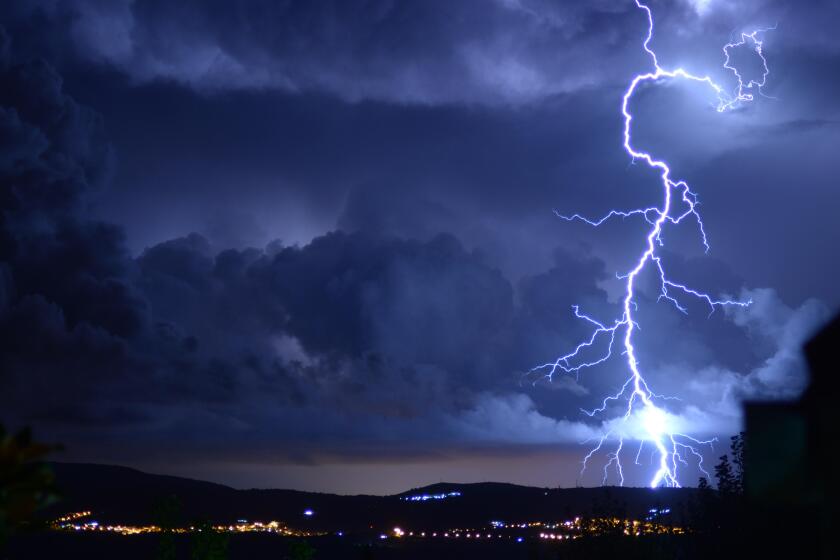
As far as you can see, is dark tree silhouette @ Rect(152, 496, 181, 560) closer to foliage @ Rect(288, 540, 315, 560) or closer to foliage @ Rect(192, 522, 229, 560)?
foliage @ Rect(192, 522, 229, 560)

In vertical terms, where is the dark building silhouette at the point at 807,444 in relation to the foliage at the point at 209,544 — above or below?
above

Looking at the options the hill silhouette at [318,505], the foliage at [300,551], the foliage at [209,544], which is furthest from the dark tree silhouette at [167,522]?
the hill silhouette at [318,505]

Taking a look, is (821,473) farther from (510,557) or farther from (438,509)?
(438,509)

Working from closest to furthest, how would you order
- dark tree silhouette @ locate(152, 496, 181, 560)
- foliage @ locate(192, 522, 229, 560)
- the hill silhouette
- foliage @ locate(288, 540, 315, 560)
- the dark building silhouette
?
1. the dark building silhouette
2. foliage @ locate(192, 522, 229, 560)
3. foliage @ locate(288, 540, 315, 560)
4. dark tree silhouette @ locate(152, 496, 181, 560)
5. the hill silhouette

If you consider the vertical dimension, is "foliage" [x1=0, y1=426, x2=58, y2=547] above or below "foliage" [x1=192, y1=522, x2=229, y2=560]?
above

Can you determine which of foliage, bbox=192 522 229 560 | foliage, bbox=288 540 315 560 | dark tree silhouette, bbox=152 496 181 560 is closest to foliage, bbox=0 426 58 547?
foliage, bbox=192 522 229 560

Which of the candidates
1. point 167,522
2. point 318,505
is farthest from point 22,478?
point 318,505

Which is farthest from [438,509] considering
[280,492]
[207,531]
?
[207,531]

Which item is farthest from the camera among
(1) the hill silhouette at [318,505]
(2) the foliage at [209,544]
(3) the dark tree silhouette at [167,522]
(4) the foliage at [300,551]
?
(1) the hill silhouette at [318,505]

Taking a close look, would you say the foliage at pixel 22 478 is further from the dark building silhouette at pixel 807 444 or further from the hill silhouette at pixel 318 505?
the hill silhouette at pixel 318 505

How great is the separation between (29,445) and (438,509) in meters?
106

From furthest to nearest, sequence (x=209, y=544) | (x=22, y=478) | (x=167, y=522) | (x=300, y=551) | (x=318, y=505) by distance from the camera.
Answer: (x=318, y=505) < (x=167, y=522) < (x=300, y=551) < (x=209, y=544) < (x=22, y=478)

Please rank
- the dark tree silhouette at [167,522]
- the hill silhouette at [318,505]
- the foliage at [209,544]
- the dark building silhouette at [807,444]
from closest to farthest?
the dark building silhouette at [807,444] < the foliage at [209,544] < the dark tree silhouette at [167,522] < the hill silhouette at [318,505]

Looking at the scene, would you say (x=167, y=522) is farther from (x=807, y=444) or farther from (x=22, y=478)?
(x=807, y=444)
